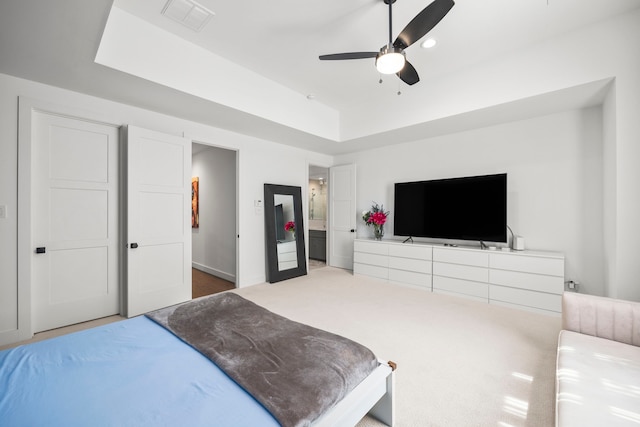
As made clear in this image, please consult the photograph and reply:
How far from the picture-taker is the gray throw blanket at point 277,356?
1.11 meters

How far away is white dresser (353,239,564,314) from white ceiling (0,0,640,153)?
1942mm

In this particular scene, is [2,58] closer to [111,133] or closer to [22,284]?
[111,133]

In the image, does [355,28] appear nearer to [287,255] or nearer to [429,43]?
[429,43]

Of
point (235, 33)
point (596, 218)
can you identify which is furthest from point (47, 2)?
point (596, 218)

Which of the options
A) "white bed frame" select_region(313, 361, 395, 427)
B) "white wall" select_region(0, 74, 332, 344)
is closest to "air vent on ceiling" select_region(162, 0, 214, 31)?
"white wall" select_region(0, 74, 332, 344)

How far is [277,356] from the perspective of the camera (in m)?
1.38

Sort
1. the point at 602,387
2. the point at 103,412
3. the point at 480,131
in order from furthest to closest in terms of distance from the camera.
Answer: the point at 480,131, the point at 602,387, the point at 103,412

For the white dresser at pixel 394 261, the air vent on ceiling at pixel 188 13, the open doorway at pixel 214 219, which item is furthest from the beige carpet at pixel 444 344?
the air vent on ceiling at pixel 188 13

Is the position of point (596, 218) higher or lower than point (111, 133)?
lower

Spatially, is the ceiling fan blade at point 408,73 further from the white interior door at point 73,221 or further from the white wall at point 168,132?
the white interior door at point 73,221

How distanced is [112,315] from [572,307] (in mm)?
4557

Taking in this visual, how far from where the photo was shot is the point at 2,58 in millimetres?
2260

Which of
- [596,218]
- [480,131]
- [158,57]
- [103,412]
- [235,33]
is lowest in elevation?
[103,412]

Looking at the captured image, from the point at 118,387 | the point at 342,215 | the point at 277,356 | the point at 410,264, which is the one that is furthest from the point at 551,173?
the point at 118,387
